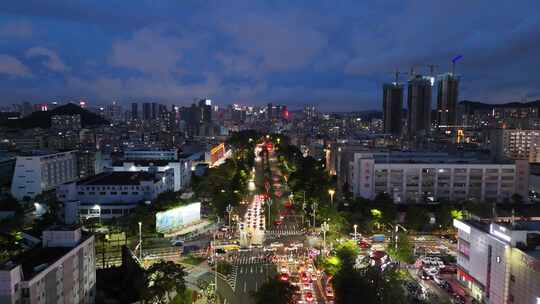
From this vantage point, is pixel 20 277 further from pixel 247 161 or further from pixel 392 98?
pixel 392 98

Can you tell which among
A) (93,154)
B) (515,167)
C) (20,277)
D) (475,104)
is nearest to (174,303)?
(20,277)

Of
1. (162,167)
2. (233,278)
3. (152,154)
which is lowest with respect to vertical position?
(233,278)

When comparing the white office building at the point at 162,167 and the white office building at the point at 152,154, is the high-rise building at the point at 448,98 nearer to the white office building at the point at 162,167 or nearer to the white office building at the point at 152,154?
the white office building at the point at 152,154

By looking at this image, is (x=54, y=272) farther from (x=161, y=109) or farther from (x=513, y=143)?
(x=161, y=109)

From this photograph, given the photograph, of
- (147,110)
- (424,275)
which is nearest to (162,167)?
(424,275)

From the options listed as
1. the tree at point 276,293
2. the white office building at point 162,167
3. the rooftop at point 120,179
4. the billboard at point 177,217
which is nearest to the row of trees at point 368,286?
the tree at point 276,293

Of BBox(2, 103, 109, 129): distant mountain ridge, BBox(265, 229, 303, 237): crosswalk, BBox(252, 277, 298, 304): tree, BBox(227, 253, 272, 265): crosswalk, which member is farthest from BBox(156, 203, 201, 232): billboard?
BBox(2, 103, 109, 129): distant mountain ridge

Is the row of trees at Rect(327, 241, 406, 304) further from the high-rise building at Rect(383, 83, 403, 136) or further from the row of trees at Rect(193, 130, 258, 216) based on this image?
the high-rise building at Rect(383, 83, 403, 136)
